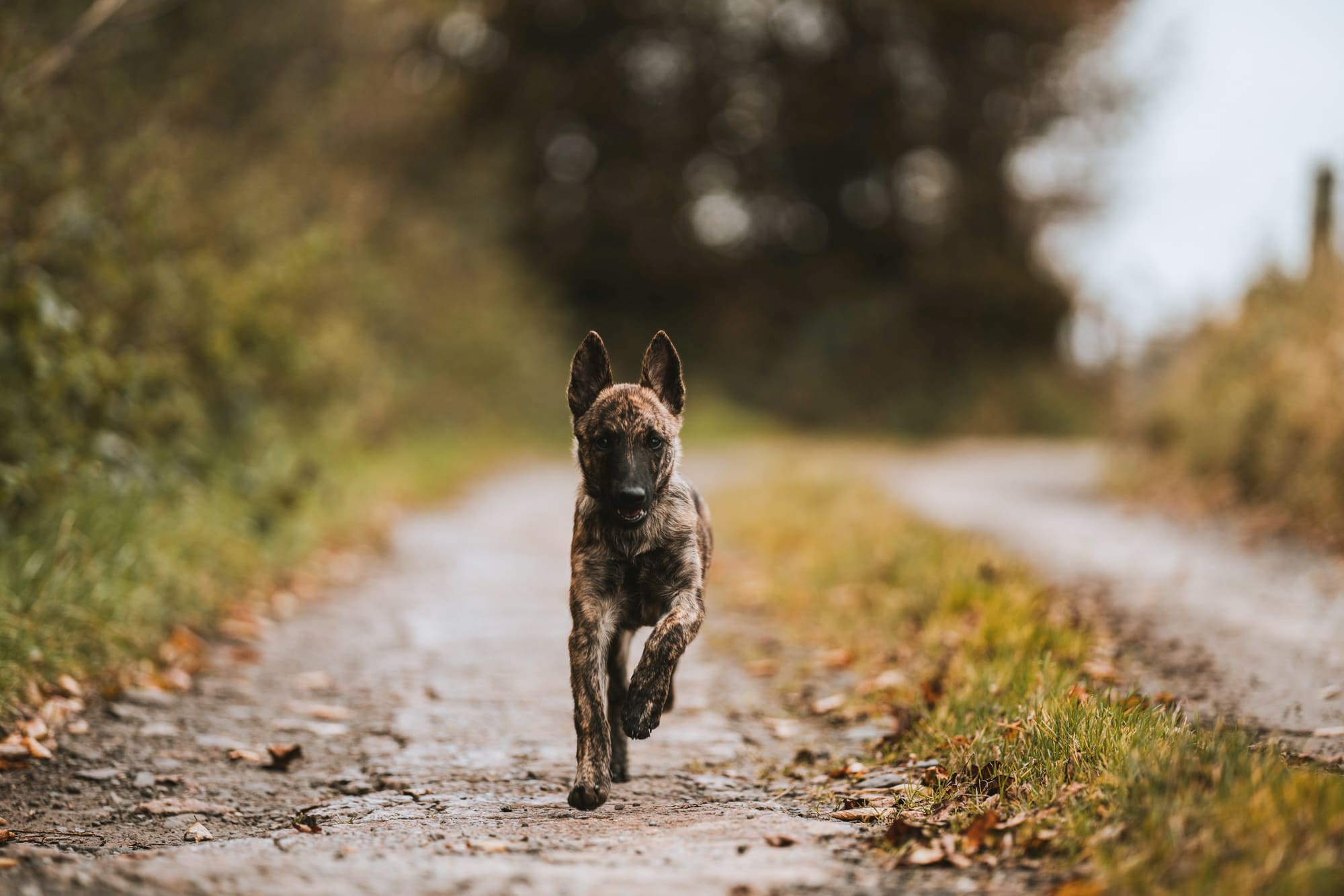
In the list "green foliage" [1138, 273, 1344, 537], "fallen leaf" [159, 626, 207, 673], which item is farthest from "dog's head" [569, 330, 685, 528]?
"green foliage" [1138, 273, 1344, 537]

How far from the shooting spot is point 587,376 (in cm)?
437

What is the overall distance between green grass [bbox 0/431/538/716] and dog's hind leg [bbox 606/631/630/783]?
2415 millimetres

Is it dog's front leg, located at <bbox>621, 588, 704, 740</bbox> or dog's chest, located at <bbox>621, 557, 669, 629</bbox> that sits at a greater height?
dog's chest, located at <bbox>621, 557, 669, 629</bbox>

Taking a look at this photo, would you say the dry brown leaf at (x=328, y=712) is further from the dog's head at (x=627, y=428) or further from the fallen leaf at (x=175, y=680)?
the dog's head at (x=627, y=428)

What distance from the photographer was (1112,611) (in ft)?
22.3

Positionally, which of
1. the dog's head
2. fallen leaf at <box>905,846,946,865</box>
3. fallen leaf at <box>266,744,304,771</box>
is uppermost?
the dog's head

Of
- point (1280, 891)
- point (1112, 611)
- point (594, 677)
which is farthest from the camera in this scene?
point (1112, 611)

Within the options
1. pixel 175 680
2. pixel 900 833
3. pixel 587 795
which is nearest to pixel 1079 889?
pixel 900 833

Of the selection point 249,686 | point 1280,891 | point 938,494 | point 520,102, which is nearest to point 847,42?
point 520,102

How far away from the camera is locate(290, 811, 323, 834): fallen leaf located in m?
A: 3.73

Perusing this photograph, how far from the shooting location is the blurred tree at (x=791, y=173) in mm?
27125

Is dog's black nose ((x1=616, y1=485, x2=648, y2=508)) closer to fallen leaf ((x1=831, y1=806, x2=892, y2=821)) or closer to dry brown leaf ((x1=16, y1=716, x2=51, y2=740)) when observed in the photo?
fallen leaf ((x1=831, y1=806, x2=892, y2=821))

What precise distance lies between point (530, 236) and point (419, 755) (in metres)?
25.5

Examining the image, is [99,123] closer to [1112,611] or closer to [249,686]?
[249,686]
